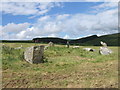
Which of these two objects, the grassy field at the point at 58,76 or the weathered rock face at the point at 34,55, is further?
the weathered rock face at the point at 34,55

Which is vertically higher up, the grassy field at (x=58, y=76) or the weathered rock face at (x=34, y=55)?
the weathered rock face at (x=34, y=55)

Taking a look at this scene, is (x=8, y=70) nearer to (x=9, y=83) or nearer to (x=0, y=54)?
(x=9, y=83)

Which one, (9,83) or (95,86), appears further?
(9,83)

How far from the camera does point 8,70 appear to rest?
11719 millimetres

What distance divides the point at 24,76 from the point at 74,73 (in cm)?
239

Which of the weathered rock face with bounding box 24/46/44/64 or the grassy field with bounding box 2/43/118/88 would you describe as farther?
the weathered rock face with bounding box 24/46/44/64

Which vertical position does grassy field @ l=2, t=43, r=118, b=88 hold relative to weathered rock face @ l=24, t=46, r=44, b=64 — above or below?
below

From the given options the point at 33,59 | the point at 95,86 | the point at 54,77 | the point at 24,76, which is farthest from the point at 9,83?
the point at 33,59

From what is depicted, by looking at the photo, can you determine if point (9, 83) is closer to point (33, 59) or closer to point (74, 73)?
point (74, 73)

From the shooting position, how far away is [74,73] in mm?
10844

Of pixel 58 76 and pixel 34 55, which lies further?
pixel 34 55

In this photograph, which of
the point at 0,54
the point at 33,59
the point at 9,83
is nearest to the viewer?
the point at 9,83

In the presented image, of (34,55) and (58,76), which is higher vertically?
(34,55)

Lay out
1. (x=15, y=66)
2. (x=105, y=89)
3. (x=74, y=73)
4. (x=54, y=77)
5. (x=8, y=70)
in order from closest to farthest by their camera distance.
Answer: (x=105, y=89)
(x=54, y=77)
(x=74, y=73)
(x=8, y=70)
(x=15, y=66)
